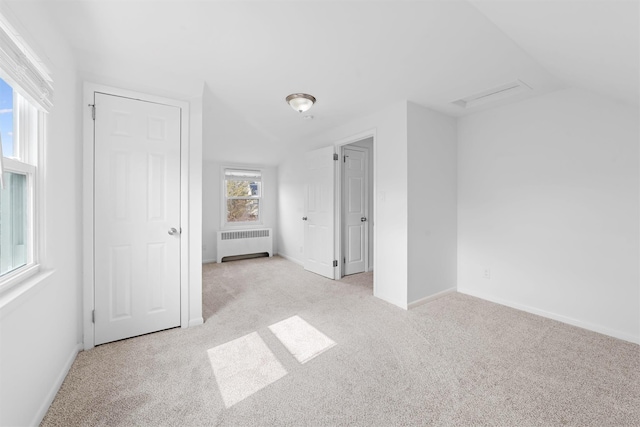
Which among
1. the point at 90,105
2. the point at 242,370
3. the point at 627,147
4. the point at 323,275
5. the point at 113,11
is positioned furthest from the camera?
the point at 323,275

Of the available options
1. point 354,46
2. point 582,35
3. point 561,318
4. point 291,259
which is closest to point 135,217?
point 354,46

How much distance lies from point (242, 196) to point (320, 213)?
227 cm

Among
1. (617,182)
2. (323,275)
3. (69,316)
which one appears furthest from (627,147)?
(69,316)

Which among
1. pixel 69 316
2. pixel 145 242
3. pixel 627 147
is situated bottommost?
pixel 69 316

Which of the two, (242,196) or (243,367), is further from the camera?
(242,196)

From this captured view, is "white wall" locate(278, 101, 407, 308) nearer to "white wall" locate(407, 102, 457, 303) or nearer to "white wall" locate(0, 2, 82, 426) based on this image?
"white wall" locate(407, 102, 457, 303)

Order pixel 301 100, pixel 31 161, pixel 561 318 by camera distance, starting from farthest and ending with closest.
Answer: pixel 301 100 → pixel 561 318 → pixel 31 161

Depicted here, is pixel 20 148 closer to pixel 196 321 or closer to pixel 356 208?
pixel 196 321

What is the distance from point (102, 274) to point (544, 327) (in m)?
3.92

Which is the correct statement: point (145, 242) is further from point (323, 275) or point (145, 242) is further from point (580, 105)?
point (580, 105)

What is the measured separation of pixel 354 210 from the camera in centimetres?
439

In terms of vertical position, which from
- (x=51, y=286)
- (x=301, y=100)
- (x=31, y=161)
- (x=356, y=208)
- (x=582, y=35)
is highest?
(x=301, y=100)

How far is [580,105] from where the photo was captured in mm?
2578

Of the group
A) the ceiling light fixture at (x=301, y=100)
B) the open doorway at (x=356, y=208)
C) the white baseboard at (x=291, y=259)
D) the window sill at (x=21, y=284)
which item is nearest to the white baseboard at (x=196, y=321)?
the window sill at (x=21, y=284)
